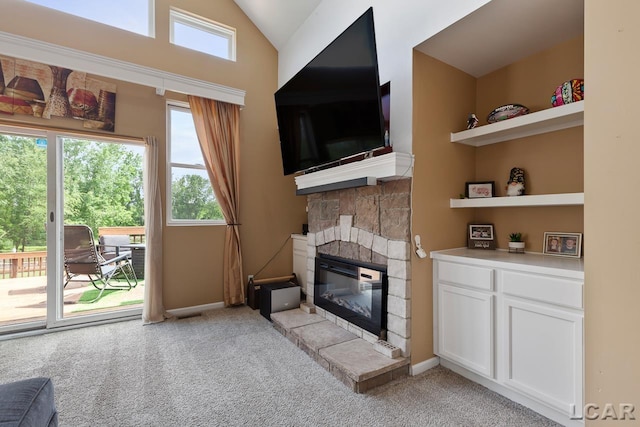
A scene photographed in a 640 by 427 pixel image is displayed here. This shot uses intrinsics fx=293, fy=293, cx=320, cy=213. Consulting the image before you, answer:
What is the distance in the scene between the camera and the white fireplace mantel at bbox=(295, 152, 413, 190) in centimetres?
204

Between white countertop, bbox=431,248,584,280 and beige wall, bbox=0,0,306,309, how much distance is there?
90.1 inches

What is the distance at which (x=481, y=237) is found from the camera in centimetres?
244

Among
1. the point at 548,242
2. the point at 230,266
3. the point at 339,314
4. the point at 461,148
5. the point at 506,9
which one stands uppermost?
the point at 506,9

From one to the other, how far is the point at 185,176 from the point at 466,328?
10.5ft

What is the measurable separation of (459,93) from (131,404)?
3228 millimetres

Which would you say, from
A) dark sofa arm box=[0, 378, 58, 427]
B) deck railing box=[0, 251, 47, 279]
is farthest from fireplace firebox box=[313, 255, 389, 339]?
deck railing box=[0, 251, 47, 279]

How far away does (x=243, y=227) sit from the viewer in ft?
12.2

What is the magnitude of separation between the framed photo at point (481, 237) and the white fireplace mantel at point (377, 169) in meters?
0.84

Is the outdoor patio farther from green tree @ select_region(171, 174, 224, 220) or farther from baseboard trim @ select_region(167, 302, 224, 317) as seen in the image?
green tree @ select_region(171, 174, 224, 220)

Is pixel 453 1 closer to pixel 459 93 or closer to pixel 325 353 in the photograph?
pixel 459 93

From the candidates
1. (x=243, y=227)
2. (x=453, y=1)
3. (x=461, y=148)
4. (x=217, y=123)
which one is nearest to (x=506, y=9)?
(x=453, y=1)

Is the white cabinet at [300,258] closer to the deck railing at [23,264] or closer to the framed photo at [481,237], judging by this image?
the framed photo at [481,237]

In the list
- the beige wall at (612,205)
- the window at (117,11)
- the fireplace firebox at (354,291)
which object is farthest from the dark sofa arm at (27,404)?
the window at (117,11)

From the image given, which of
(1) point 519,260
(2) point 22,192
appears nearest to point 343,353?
(1) point 519,260
